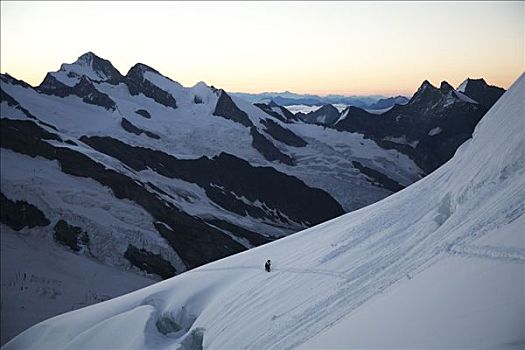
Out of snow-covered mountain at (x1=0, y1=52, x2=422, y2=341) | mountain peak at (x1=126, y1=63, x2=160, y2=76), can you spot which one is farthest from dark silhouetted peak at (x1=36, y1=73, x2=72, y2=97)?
mountain peak at (x1=126, y1=63, x2=160, y2=76)

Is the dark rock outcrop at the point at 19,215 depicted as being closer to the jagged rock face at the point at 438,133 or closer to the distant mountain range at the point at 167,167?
the distant mountain range at the point at 167,167

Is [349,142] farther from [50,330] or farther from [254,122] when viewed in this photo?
[50,330]

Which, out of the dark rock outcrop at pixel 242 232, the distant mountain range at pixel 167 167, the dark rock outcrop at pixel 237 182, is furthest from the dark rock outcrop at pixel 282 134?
the dark rock outcrop at pixel 242 232

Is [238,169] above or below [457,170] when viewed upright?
below

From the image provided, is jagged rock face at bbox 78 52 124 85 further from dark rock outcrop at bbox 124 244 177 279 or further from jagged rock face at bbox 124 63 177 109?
dark rock outcrop at bbox 124 244 177 279

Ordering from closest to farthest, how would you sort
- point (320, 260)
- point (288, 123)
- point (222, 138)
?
1. point (320, 260)
2. point (222, 138)
3. point (288, 123)

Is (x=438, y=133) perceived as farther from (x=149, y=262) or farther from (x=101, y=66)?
(x=149, y=262)

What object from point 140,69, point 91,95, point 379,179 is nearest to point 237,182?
point 379,179

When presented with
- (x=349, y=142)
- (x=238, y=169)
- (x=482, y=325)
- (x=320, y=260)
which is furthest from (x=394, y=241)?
(x=349, y=142)

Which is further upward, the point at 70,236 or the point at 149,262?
the point at 70,236
